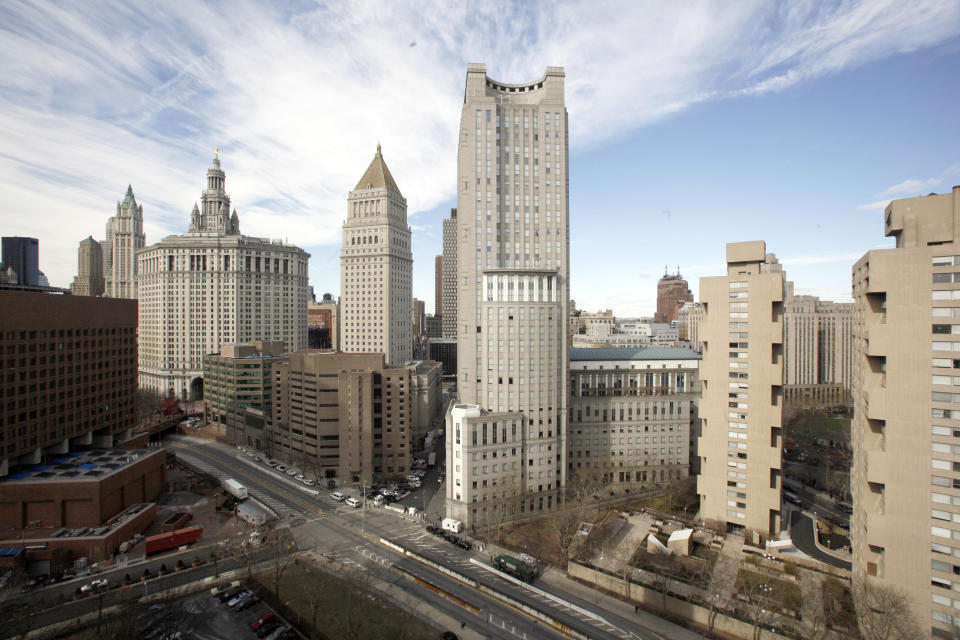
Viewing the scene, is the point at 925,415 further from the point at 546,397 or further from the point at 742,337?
the point at 546,397

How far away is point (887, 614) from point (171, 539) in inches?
2791

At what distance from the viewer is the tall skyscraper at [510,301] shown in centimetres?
6794

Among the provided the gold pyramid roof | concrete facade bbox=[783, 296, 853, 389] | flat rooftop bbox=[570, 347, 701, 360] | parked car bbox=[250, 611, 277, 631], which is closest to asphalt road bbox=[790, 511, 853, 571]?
flat rooftop bbox=[570, 347, 701, 360]

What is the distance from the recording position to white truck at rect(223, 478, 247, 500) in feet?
253

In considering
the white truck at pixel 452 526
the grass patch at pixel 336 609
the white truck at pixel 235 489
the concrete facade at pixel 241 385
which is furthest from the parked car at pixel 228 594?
the concrete facade at pixel 241 385

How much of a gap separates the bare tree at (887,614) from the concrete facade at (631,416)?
41.6 m

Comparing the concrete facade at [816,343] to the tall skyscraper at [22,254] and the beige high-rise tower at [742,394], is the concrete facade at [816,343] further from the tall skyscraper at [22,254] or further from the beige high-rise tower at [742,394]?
the tall skyscraper at [22,254]

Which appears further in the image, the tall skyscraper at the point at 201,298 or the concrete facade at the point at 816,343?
the concrete facade at the point at 816,343

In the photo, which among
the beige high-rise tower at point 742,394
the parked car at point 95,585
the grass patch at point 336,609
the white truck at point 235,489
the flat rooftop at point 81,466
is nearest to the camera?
the grass patch at point 336,609

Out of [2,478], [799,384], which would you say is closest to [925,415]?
[2,478]

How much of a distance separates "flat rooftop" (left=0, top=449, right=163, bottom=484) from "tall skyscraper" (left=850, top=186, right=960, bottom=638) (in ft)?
279

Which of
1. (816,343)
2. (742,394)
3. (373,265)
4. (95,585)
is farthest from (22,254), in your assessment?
(816,343)

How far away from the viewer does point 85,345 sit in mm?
79625

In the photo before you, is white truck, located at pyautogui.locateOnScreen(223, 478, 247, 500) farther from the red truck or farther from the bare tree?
the bare tree
